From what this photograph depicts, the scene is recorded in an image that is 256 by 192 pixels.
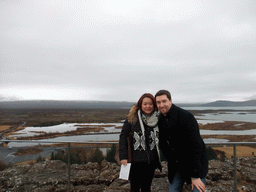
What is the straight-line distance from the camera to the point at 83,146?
2.73 metres

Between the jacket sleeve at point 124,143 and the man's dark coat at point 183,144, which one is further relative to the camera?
the jacket sleeve at point 124,143

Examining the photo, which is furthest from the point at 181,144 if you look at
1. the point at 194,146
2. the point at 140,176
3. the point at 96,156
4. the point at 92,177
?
the point at 92,177

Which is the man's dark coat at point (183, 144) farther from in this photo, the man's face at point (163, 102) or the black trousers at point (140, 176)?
the black trousers at point (140, 176)

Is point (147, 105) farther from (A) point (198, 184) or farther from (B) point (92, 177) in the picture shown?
(B) point (92, 177)

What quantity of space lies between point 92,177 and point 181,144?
163cm

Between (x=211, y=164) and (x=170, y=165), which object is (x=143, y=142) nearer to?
(x=170, y=165)

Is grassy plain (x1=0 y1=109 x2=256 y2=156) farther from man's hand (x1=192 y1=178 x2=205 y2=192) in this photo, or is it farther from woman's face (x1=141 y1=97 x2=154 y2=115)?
woman's face (x1=141 y1=97 x2=154 y2=115)

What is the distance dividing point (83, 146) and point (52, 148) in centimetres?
49

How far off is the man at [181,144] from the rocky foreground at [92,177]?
2.00ft

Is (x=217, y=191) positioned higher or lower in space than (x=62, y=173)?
lower

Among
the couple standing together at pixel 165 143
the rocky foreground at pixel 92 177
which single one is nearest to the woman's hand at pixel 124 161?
the couple standing together at pixel 165 143

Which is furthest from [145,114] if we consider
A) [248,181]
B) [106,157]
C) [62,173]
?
[248,181]

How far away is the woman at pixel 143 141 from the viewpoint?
2.02m

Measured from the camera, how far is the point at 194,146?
5.70 ft
